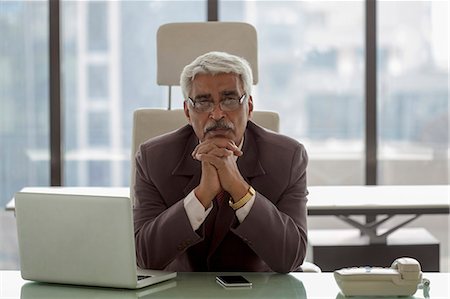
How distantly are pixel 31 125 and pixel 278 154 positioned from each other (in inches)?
104

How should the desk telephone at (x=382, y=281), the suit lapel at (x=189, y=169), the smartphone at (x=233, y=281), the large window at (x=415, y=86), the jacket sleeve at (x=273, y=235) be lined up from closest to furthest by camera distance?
1. the desk telephone at (x=382, y=281)
2. the smartphone at (x=233, y=281)
3. the jacket sleeve at (x=273, y=235)
4. the suit lapel at (x=189, y=169)
5. the large window at (x=415, y=86)

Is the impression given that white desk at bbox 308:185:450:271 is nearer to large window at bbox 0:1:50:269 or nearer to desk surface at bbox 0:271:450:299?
large window at bbox 0:1:50:269

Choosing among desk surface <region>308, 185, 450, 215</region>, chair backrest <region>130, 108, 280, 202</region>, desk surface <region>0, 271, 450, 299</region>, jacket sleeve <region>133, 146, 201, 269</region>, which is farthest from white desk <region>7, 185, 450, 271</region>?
desk surface <region>0, 271, 450, 299</region>

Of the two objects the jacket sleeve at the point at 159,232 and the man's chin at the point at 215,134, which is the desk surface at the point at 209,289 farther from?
the man's chin at the point at 215,134

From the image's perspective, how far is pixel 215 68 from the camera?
8.31 feet

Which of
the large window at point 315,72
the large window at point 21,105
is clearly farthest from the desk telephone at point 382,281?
the large window at point 21,105

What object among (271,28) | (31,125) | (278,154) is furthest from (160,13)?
(278,154)

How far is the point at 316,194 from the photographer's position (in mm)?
4238

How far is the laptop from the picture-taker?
2.01m

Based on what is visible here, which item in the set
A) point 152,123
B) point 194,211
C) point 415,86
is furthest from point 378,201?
point 194,211

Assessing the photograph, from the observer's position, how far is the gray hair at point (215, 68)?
99.8 inches

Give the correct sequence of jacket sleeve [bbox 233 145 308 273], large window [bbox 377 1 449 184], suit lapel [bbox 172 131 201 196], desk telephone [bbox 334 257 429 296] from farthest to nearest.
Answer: large window [bbox 377 1 449 184]
suit lapel [bbox 172 131 201 196]
jacket sleeve [bbox 233 145 308 273]
desk telephone [bbox 334 257 429 296]

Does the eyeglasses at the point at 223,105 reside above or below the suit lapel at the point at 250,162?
above

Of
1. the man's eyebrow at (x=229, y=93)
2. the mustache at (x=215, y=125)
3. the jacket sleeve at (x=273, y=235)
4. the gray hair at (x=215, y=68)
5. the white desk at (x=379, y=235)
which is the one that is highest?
the gray hair at (x=215, y=68)
